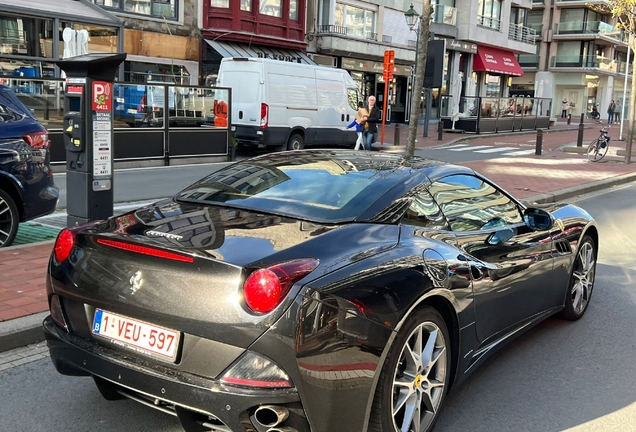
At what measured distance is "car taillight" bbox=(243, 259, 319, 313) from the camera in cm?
264

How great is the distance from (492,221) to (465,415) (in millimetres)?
1301

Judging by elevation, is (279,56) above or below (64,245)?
above

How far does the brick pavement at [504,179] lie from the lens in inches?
195

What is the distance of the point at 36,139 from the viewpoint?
6.77 m

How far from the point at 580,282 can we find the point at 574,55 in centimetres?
6671

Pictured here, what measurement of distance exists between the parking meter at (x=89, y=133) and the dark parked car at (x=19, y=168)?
0.57 meters

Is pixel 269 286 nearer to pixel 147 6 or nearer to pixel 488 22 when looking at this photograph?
pixel 147 6

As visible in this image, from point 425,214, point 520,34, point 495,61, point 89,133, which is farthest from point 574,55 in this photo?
point 425,214

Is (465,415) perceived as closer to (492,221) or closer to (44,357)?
(492,221)

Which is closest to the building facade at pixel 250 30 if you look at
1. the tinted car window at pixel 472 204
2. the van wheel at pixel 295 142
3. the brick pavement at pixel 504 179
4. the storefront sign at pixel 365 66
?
the storefront sign at pixel 365 66

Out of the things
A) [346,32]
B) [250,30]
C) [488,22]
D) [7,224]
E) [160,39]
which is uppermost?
[488,22]

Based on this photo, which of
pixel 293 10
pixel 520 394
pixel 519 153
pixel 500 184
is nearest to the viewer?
pixel 520 394

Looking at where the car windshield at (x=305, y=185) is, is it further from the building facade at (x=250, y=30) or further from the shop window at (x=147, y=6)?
the building facade at (x=250, y=30)

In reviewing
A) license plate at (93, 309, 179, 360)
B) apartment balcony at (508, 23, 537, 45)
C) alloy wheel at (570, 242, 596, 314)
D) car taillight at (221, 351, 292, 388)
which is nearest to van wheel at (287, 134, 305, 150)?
alloy wheel at (570, 242, 596, 314)
